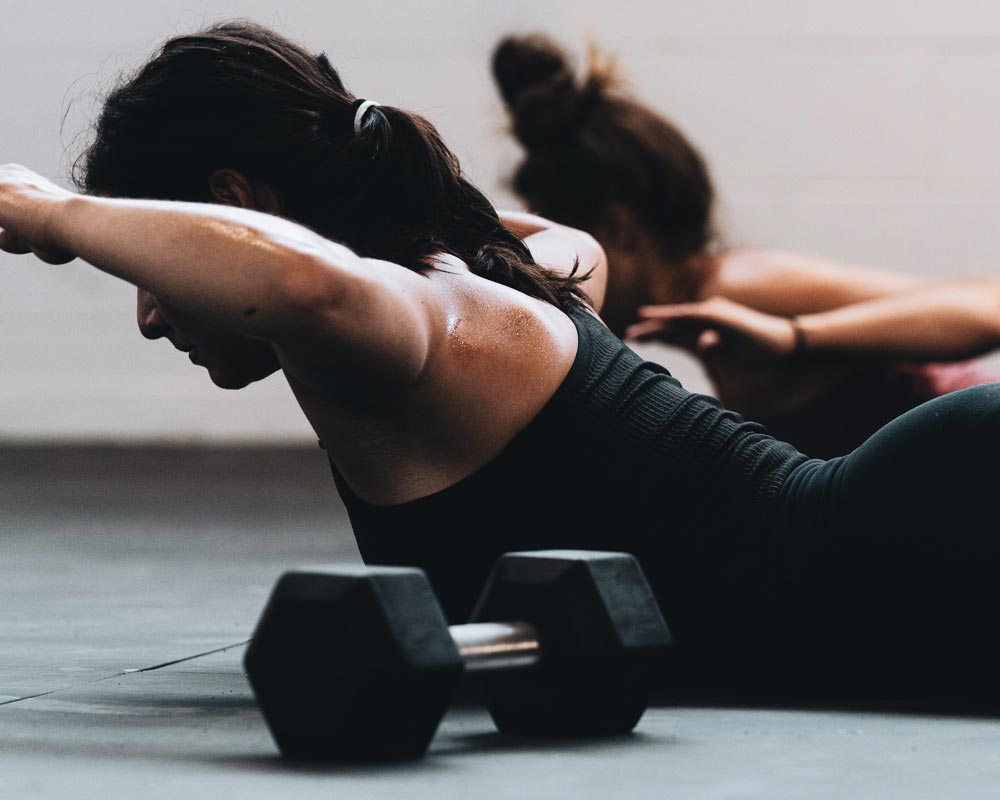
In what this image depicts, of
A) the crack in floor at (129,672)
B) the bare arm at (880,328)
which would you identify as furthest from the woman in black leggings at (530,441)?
the bare arm at (880,328)

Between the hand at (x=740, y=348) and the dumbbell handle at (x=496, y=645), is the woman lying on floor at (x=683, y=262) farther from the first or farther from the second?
the dumbbell handle at (x=496, y=645)

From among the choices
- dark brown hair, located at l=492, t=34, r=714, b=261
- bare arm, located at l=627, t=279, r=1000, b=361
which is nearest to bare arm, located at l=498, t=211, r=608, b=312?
bare arm, located at l=627, t=279, r=1000, b=361

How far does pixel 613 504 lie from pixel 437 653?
345 mm

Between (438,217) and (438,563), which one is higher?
(438,217)

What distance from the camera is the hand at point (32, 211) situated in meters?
1.21

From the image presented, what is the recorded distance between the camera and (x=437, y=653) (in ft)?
3.57

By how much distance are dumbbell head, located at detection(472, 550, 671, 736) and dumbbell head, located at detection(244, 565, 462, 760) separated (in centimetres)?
10

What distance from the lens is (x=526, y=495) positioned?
1.38 meters

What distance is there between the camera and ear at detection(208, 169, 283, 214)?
140 centimetres

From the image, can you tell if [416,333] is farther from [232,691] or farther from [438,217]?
[232,691]

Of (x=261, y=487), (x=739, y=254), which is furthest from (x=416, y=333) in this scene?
(x=261, y=487)

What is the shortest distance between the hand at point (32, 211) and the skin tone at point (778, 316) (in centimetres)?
132

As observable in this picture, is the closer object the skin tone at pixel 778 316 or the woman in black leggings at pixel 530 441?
the woman in black leggings at pixel 530 441

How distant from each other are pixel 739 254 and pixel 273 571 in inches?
48.8
